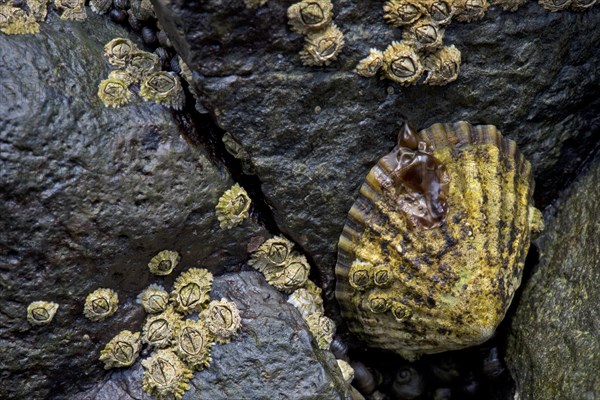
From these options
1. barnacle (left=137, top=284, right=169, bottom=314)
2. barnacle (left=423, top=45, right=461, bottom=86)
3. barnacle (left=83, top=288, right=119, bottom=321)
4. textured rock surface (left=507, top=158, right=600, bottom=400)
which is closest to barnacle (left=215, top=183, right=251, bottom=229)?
barnacle (left=137, top=284, right=169, bottom=314)

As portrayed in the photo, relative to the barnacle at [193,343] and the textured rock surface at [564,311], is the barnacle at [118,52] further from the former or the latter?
the textured rock surface at [564,311]

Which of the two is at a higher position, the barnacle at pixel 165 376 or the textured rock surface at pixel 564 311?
the barnacle at pixel 165 376

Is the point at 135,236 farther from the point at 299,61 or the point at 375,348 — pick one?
the point at 375,348

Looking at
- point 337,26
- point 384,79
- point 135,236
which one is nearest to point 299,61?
point 337,26

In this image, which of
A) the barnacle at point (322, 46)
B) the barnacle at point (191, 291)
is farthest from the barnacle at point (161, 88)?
the barnacle at point (191, 291)

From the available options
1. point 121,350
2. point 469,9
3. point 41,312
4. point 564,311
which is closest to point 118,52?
point 41,312

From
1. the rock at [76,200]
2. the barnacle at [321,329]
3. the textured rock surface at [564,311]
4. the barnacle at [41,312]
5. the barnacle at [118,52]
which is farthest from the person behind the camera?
the barnacle at [321,329]

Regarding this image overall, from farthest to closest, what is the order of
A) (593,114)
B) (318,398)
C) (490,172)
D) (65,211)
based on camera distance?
1. (593,114)
2. (490,172)
3. (318,398)
4. (65,211)

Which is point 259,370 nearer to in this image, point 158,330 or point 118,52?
point 158,330
